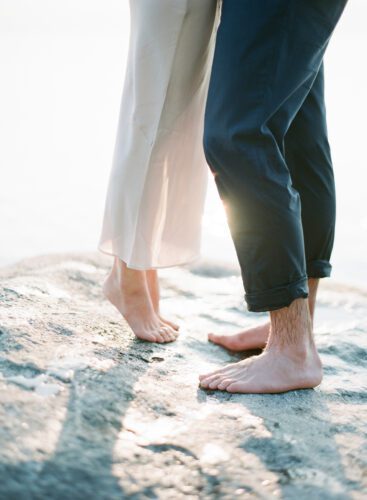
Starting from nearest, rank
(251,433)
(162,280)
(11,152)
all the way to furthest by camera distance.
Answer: (251,433) < (162,280) < (11,152)

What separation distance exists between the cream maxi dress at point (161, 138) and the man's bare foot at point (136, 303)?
103 millimetres

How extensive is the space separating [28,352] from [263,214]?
2.47 feet

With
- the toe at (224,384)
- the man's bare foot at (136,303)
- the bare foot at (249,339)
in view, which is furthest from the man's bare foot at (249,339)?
the toe at (224,384)

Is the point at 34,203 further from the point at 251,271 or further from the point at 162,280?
the point at 251,271

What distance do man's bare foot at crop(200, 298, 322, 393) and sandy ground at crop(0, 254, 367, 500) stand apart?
0.11 ft

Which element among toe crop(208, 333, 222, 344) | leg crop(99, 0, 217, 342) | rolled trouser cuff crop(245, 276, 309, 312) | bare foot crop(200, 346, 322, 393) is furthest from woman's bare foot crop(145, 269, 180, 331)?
rolled trouser cuff crop(245, 276, 309, 312)

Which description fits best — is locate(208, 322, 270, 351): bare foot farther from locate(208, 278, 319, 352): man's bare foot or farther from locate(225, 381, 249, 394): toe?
locate(225, 381, 249, 394): toe

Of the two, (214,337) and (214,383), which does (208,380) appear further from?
(214,337)

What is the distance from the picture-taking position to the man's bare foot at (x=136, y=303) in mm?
2146

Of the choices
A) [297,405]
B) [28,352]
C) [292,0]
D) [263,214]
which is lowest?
[297,405]

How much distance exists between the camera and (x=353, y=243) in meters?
4.54

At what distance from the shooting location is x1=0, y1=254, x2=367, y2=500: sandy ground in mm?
1221

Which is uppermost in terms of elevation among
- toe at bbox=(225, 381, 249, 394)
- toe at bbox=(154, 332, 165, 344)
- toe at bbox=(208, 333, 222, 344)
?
toe at bbox=(225, 381, 249, 394)

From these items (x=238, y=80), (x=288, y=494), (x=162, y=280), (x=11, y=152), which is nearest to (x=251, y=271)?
(x=238, y=80)
